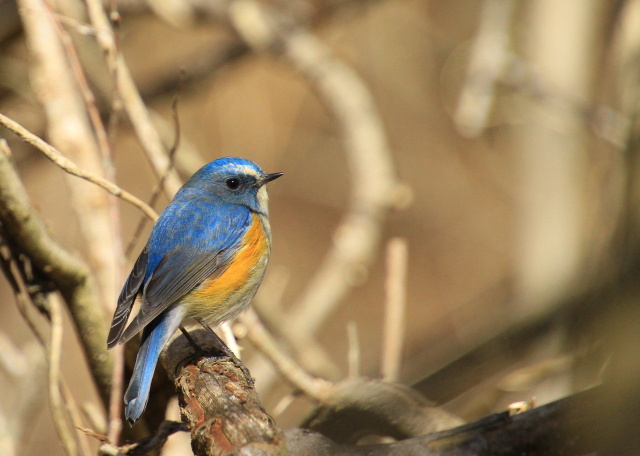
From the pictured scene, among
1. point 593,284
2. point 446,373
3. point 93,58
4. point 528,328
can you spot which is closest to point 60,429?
point 446,373

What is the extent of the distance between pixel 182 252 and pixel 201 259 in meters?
0.10

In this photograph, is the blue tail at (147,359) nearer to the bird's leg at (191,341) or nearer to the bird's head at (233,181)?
the bird's leg at (191,341)

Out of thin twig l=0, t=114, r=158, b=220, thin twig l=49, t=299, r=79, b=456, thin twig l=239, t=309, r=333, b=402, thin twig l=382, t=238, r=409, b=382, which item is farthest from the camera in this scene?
thin twig l=382, t=238, r=409, b=382

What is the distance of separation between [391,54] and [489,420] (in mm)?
6493

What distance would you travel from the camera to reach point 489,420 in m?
1.81

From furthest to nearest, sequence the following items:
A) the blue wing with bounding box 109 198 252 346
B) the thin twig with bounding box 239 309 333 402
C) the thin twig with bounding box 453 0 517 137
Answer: the thin twig with bounding box 453 0 517 137 < the thin twig with bounding box 239 309 333 402 < the blue wing with bounding box 109 198 252 346

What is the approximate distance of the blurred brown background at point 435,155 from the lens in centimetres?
317

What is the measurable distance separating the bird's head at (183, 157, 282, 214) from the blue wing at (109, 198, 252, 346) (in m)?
0.16

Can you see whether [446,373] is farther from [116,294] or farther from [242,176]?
[242,176]

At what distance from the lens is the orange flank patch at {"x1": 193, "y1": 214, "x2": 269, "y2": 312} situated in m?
3.17

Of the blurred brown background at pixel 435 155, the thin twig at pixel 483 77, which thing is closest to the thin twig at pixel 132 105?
the blurred brown background at pixel 435 155

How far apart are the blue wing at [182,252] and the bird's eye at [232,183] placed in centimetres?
21

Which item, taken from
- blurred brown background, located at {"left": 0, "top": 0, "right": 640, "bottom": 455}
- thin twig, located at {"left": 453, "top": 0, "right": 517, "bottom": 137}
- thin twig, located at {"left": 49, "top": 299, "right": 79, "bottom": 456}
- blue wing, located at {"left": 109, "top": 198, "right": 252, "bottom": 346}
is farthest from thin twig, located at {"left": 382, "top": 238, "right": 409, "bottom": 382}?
thin twig, located at {"left": 453, "top": 0, "right": 517, "bottom": 137}

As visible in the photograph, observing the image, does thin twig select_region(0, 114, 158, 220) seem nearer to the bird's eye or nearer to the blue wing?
the blue wing
